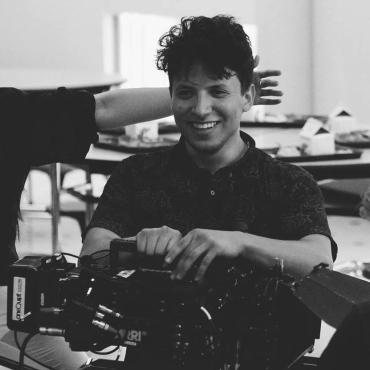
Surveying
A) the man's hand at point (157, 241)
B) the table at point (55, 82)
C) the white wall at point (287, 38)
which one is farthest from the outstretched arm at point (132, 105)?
the white wall at point (287, 38)

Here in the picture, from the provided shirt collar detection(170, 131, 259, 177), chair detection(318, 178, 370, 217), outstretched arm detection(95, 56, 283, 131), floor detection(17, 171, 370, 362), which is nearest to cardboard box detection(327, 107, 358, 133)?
chair detection(318, 178, 370, 217)

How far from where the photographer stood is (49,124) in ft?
6.25

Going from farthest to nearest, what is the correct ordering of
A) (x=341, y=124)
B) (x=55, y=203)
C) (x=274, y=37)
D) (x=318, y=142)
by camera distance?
(x=274, y=37), (x=55, y=203), (x=341, y=124), (x=318, y=142)

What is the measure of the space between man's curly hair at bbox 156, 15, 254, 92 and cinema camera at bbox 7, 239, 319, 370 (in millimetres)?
518

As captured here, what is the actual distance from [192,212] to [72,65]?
4.05 metres

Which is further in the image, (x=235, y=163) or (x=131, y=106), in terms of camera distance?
(x=131, y=106)

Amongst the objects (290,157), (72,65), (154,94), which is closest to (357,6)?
(72,65)

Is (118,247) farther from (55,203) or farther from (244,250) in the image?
(55,203)

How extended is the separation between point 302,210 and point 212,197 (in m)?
0.19

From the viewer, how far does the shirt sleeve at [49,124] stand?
6.17ft

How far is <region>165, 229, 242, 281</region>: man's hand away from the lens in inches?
48.4

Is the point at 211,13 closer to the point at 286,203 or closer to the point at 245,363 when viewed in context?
the point at 286,203

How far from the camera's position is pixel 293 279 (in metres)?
1.25

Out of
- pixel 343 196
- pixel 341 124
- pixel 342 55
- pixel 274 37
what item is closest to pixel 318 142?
pixel 341 124
